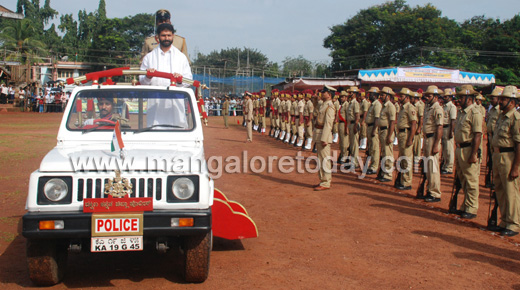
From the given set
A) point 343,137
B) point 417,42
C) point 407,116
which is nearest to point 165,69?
point 407,116

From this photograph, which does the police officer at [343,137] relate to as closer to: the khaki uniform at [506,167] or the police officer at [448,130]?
the police officer at [448,130]

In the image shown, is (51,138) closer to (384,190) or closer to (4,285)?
(384,190)

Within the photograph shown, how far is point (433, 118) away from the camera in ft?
30.4

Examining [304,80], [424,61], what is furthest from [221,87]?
[424,61]

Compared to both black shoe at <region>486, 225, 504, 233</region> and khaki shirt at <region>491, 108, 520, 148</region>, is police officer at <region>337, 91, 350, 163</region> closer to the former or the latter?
black shoe at <region>486, 225, 504, 233</region>

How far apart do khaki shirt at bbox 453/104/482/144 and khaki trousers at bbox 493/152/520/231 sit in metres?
0.76

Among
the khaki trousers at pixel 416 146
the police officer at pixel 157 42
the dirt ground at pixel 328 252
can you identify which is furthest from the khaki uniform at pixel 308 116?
the police officer at pixel 157 42

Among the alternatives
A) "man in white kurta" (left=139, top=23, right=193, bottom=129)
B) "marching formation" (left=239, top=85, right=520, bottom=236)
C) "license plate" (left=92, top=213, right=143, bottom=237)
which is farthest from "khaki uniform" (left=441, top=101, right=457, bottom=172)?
"license plate" (left=92, top=213, right=143, bottom=237)

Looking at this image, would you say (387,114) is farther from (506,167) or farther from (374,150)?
(506,167)

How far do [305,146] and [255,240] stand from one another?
12169mm

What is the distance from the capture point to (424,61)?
4619cm

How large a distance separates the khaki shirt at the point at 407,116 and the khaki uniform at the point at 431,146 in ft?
1.56

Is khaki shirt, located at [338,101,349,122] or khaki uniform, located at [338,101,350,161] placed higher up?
khaki shirt, located at [338,101,349,122]

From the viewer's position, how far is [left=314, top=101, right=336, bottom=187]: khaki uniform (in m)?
9.77
